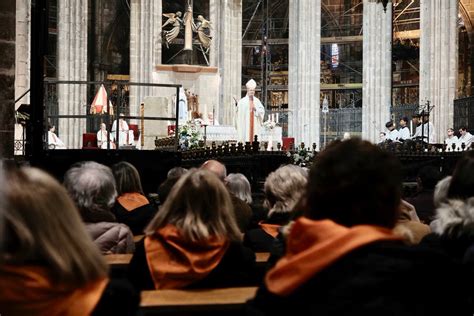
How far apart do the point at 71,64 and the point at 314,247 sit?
22.2 meters

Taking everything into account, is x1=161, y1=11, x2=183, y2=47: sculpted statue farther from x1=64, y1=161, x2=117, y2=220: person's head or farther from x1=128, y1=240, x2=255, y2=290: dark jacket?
x1=128, y1=240, x2=255, y2=290: dark jacket

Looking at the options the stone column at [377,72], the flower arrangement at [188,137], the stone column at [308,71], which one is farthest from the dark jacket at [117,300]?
the stone column at [308,71]

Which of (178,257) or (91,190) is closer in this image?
(178,257)

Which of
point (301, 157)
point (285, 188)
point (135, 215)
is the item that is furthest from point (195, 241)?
point (301, 157)

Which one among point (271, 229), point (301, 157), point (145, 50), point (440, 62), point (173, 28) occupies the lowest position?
point (271, 229)

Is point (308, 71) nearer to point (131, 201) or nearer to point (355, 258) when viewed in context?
point (131, 201)

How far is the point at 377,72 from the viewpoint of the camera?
23.3 metres

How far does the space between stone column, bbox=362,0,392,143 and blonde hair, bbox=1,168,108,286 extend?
21573mm

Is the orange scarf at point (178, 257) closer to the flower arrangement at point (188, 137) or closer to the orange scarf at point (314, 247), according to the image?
the orange scarf at point (314, 247)

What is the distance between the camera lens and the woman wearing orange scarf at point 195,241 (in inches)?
129

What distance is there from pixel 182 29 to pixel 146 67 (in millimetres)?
2084

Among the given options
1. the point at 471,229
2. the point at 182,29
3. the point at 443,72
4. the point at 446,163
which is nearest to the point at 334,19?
the point at 182,29

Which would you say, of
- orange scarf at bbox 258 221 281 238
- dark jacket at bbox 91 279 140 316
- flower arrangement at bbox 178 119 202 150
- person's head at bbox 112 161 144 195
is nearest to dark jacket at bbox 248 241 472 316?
dark jacket at bbox 91 279 140 316

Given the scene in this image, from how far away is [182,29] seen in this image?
82.9ft
